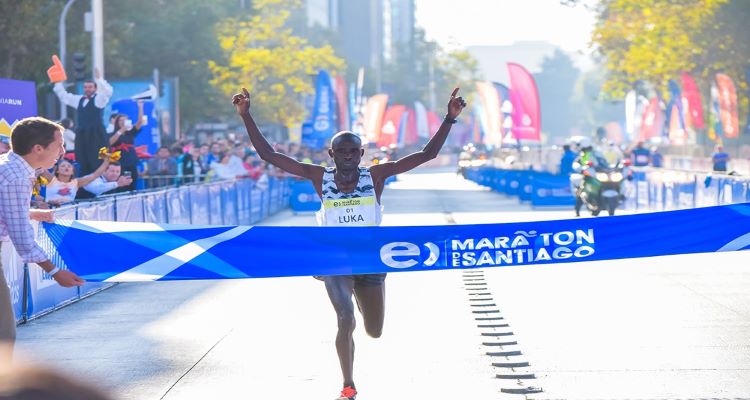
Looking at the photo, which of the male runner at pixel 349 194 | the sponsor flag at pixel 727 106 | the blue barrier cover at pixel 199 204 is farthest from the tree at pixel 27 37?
the male runner at pixel 349 194

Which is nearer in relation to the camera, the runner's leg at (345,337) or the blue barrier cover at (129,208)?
the runner's leg at (345,337)

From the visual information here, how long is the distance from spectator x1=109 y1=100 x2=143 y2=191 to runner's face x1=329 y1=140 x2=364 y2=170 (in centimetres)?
1190

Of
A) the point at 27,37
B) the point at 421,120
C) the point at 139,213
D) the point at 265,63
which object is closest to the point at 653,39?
the point at 265,63

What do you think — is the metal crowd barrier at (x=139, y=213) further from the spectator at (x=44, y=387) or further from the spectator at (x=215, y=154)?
the spectator at (x=44, y=387)

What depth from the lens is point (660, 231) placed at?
10.1 m

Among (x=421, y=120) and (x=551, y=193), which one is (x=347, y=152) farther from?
(x=421, y=120)

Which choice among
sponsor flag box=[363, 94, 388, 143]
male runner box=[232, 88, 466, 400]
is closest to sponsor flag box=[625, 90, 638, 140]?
sponsor flag box=[363, 94, 388, 143]

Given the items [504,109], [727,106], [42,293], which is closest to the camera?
[42,293]

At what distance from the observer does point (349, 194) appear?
9000mm

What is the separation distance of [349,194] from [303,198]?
30548mm

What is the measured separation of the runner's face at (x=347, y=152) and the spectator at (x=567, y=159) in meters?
25.0

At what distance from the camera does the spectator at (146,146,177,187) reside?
98.4 ft

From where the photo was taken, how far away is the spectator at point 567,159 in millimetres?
34094

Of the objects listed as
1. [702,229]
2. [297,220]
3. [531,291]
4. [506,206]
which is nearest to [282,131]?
[506,206]
